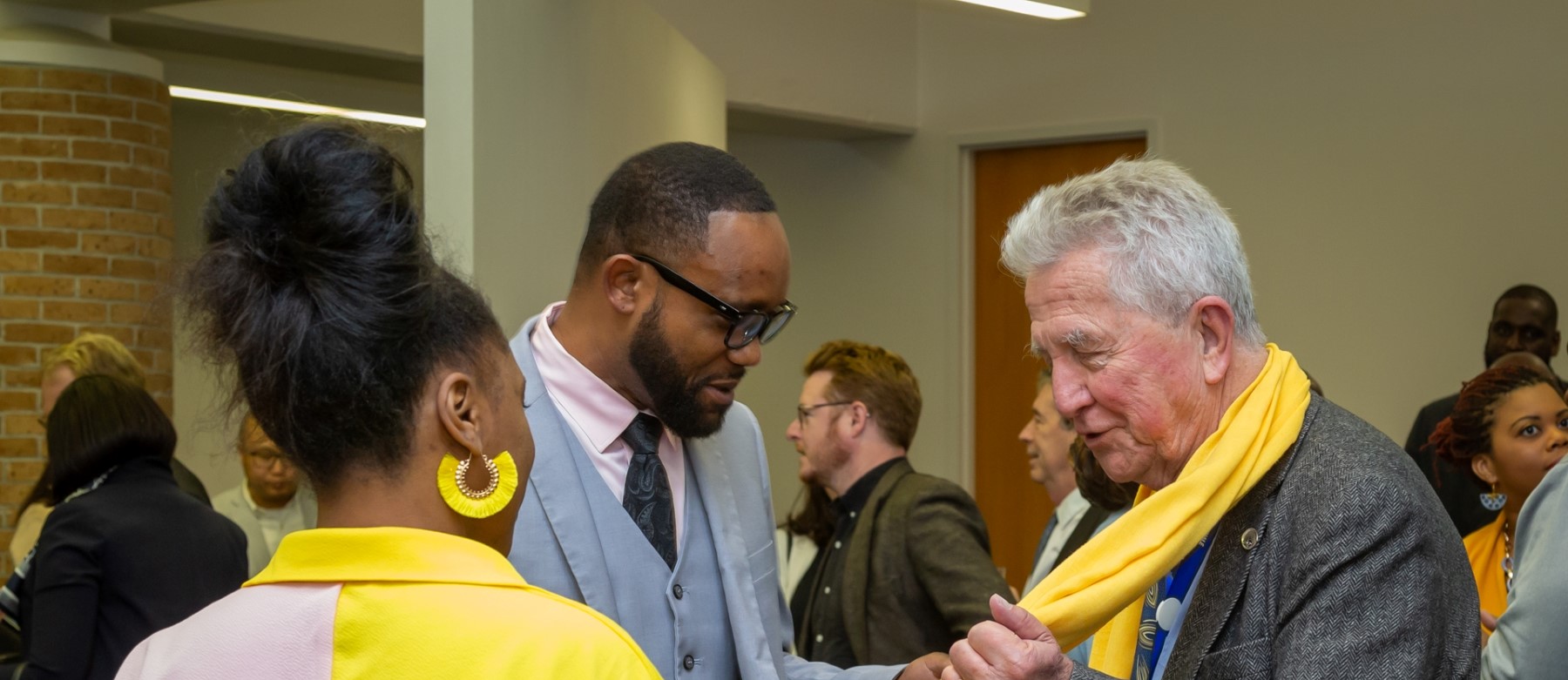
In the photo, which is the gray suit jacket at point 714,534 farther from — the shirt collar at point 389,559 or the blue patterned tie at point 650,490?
the shirt collar at point 389,559

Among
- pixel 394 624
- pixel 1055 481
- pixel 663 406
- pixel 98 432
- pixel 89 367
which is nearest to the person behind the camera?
pixel 394 624

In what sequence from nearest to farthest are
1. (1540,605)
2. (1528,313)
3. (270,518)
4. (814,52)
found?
(1540,605) → (270,518) → (1528,313) → (814,52)

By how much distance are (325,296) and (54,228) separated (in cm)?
502

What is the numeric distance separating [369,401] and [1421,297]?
700 cm

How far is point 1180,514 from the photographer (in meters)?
1.65

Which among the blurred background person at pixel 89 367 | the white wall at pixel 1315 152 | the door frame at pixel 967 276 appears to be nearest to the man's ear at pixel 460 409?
Answer: the blurred background person at pixel 89 367

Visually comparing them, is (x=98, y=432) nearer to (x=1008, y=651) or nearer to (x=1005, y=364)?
(x=1008, y=651)

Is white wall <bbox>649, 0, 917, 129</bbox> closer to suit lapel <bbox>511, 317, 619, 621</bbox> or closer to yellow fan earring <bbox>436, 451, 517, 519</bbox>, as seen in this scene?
suit lapel <bbox>511, 317, 619, 621</bbox>

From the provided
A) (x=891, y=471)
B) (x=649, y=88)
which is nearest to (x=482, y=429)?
(x=891, y=471)

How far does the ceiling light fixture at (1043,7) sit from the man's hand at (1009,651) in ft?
13.5

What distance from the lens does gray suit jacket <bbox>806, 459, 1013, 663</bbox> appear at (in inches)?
139

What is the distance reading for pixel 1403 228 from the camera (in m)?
7.29

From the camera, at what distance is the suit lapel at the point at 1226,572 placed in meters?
1.65

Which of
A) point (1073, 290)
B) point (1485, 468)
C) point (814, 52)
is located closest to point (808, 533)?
point (1485, 468)
